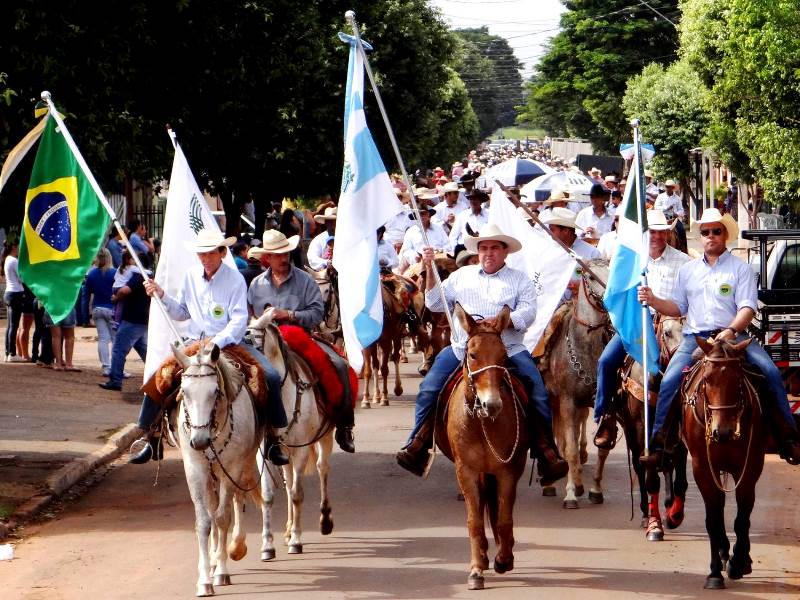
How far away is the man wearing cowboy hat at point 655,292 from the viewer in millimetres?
12195

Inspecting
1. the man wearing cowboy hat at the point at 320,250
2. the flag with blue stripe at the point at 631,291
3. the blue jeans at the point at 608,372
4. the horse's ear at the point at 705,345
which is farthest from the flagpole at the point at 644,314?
the man wearing cowboy hat at the point at 320,250

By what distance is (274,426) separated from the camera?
11.2 metres

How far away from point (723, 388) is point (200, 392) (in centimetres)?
363

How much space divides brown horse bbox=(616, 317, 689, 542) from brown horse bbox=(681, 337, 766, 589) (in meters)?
1.28

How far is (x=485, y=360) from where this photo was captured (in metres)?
9.91

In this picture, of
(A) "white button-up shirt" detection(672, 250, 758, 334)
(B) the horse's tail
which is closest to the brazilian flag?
(B) the horse's tail

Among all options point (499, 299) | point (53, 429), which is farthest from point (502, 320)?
point (53, 429)

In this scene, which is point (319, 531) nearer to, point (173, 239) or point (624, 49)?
point (173, 239)

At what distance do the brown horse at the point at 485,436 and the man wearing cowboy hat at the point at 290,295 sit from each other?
224 centimetres

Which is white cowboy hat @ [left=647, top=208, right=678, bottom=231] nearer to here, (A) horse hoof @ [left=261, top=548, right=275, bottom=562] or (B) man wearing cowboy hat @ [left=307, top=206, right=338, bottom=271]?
(A) horse hoof @ [left=261, top=548, right=275, bottom=562]

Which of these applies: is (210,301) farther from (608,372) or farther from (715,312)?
(715,312)

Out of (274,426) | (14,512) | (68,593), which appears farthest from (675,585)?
(14,512)

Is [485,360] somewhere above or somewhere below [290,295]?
below

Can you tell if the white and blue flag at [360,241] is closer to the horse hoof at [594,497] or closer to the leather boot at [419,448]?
the leather boot at [419,448]
